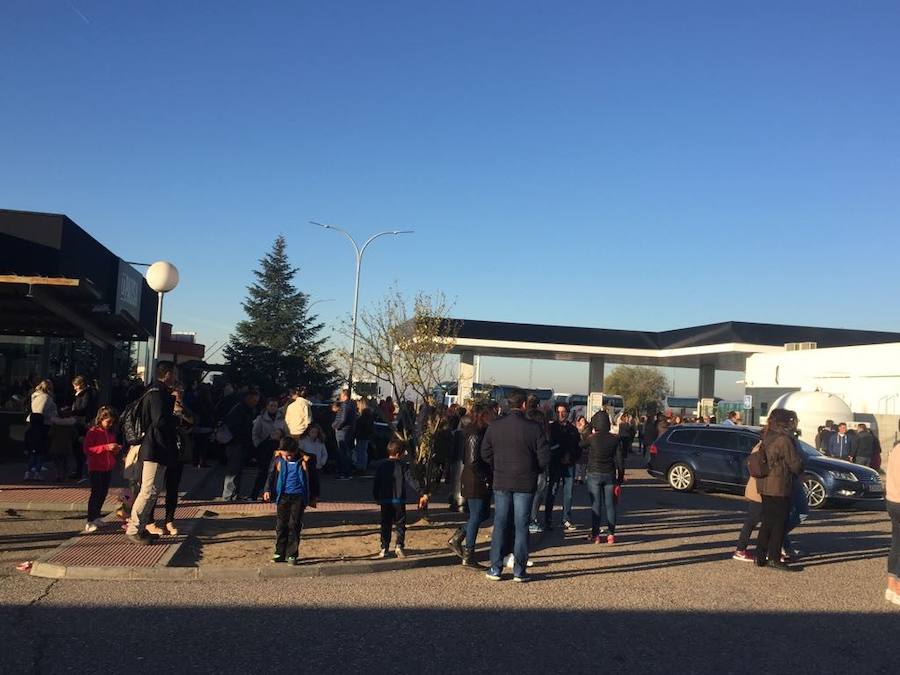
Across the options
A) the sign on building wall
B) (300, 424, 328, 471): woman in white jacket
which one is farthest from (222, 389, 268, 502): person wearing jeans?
the sign on building wall

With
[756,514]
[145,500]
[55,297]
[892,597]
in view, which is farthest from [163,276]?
[892,597]

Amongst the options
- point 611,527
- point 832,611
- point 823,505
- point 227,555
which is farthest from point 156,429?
point 823,505

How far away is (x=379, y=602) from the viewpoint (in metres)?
7.16

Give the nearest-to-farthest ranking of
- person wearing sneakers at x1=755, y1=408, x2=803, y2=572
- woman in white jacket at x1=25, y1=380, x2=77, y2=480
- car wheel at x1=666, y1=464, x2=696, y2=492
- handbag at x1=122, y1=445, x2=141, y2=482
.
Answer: person wearing sneakers at x1=755, y1=408, x2=803, y2=572
handbag at x1=122, y1=445, x2=141, y2=482
woman in white jacket at x1=25, y1=380, x2=77, y2=480
car wheel at x1=666, y1=464, x2=696, y2=492

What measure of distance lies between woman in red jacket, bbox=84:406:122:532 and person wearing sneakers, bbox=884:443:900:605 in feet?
26.8

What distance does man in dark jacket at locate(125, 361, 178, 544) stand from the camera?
893 centimetres

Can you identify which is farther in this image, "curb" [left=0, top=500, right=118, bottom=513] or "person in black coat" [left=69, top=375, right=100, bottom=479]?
"person in black coat" [left=69, top=375, right=100, bottom=479]

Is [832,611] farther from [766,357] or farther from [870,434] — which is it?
[766,357]

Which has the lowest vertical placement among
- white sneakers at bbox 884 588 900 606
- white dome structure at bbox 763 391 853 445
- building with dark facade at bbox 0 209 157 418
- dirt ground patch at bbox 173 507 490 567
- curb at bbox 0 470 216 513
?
dirt ground patch at bbox 173 507 490 567

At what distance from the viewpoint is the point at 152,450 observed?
8.92 meters

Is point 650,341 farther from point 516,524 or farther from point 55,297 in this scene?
point 516,524

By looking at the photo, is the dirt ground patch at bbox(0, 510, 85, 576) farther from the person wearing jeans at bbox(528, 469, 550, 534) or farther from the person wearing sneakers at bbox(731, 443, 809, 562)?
the person wearing sneakers at bbox(731, 443, 809, 562)

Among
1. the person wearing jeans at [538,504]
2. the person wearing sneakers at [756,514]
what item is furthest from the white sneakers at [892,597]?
the person wearing jeans at [538,504]

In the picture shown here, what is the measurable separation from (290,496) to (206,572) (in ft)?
3.48
